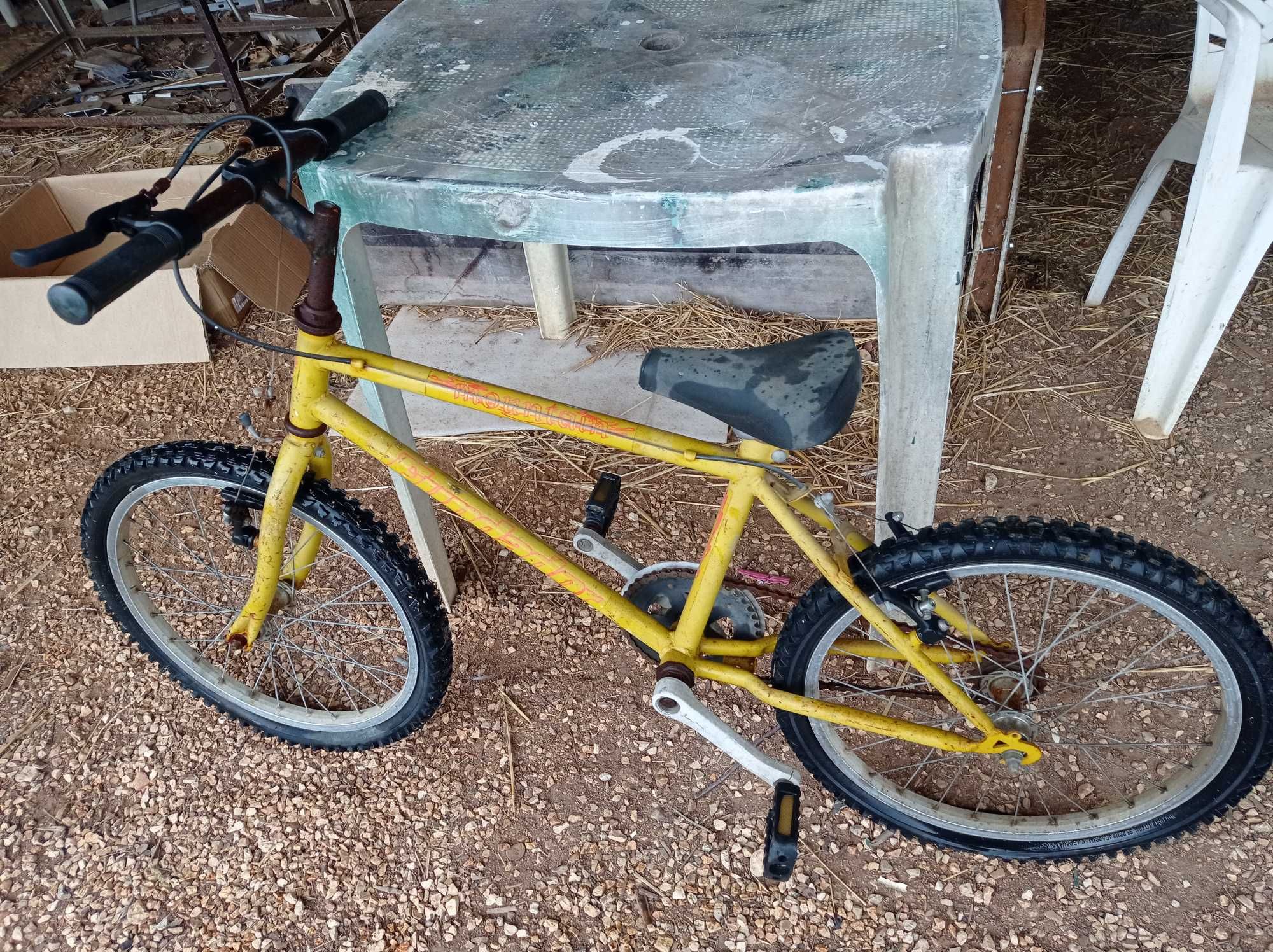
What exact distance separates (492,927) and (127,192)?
124 inches

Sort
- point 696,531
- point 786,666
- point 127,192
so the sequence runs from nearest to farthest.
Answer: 1. point 786,666
2. point 696,531
3. point 127,192

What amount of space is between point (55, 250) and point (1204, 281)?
2.50 metres

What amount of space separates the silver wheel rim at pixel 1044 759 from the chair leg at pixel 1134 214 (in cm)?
150

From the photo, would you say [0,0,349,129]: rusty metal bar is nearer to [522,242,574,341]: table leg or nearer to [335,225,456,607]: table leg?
[522,242,574,341]: table leg

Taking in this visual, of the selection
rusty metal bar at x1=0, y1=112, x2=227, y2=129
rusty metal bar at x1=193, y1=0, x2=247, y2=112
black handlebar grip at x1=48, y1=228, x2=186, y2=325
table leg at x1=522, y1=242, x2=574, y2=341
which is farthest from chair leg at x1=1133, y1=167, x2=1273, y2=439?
rusty metal bar at x1=0, y1=112, x2=227, y2=129

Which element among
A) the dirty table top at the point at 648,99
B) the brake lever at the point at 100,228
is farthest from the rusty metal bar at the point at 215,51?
the brake lever at the point at 100,228

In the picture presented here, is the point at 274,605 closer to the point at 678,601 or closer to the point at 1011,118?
the point at 678,601

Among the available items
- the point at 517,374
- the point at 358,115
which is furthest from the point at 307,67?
the point at 358,115

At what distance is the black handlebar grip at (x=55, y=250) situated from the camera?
1123 mm

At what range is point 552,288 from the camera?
3.14m

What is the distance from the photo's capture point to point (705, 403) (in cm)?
147

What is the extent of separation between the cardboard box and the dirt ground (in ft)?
0.78

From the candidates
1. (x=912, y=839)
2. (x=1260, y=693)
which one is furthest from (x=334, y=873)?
(x=1260, y=693)

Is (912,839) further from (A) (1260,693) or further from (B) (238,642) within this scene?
(B) (238,642)
